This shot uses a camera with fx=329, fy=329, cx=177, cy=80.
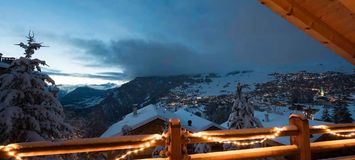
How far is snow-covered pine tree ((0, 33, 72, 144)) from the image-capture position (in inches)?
421

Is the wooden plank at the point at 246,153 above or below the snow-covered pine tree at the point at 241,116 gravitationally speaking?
above

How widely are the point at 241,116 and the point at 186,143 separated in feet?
50.6

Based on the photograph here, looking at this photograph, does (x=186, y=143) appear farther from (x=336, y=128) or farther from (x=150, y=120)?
(x=150, y=120)

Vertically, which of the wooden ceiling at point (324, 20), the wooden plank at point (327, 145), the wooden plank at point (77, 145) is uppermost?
the wooden ceiling at point (324, 20)

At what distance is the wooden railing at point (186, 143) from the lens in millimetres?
3660

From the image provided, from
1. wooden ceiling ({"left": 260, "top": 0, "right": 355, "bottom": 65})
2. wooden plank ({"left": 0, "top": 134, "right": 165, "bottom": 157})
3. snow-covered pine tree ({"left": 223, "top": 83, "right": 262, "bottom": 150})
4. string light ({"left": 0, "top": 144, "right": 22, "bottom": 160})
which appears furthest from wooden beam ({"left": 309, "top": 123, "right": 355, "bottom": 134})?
snow-covered pine tree ({"left": 223, "top": 83, "right": 262, "bottom": 150})

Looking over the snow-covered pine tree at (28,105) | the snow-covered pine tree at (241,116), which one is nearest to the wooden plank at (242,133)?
the snow-covered pine tree at (28,105)

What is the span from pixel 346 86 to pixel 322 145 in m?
152

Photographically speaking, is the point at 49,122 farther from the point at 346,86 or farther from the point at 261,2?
the point at 346,86

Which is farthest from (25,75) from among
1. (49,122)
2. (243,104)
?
(243,104)

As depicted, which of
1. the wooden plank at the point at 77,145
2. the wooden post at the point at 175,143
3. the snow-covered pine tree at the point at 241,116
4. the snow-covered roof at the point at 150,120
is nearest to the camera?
the wooden plank at the point at 77,145

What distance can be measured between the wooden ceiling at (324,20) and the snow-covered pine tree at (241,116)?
41.5 ft

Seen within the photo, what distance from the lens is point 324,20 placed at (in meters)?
6.25

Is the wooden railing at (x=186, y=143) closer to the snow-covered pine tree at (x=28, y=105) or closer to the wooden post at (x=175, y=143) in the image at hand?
the wooden post at (x=175, y=143)
